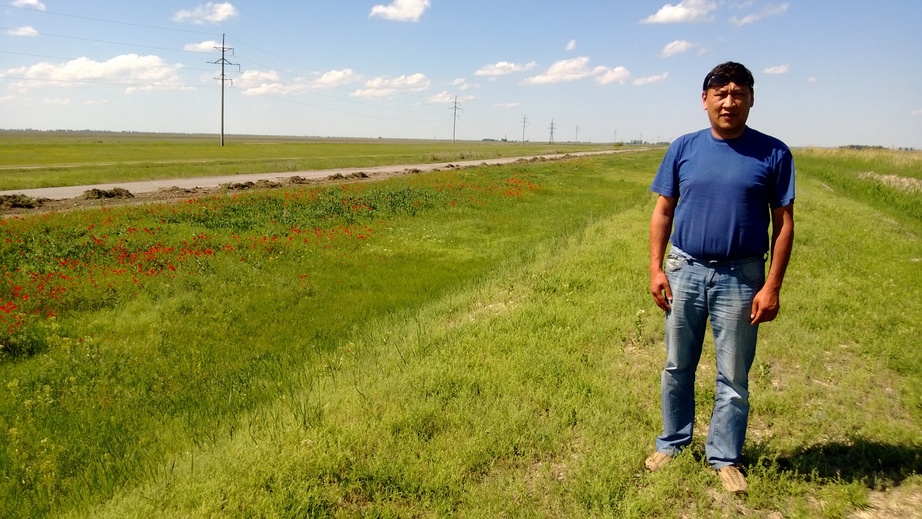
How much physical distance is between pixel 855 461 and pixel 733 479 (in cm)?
116

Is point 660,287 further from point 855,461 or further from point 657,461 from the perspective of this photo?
point 855,461

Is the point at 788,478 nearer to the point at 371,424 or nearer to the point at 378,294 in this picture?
the point at 371,424

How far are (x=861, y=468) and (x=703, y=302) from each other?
182 centimetres

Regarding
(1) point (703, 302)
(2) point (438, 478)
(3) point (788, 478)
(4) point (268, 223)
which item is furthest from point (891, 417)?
(4) point (268, 223)

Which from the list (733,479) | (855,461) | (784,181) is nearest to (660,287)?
(784,181)

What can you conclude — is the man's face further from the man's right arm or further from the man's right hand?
the man's right hand

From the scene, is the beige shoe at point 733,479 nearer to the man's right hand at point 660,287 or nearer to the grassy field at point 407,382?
the grassy field at point 407,382

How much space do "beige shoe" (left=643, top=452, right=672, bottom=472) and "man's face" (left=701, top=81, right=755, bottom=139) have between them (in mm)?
2264

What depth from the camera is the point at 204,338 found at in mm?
7277

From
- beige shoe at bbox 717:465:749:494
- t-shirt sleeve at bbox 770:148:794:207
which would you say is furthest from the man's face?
beige shoe at bbox 717:465:749:494

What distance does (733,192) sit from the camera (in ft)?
10.1

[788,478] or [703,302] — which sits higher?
[703,302]

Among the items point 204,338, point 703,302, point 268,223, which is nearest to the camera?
point 703,302

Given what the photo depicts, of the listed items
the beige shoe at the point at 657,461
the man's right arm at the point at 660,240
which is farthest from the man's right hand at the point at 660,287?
the beige shoe at the point at 657,461
